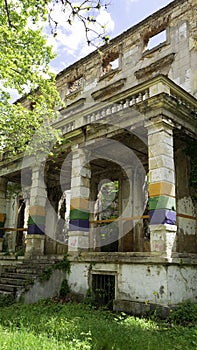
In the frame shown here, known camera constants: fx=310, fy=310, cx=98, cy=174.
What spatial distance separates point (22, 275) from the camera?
31.4 feet

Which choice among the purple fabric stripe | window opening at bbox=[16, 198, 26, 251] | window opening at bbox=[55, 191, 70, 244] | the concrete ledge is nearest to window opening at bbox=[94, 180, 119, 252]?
window opening at bbox=[55, 191, 70, 244]

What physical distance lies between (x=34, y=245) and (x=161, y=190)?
5670mm

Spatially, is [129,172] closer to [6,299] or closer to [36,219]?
[36,219]

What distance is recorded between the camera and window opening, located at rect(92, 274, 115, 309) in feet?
28.8

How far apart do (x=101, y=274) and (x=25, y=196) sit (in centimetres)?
1064

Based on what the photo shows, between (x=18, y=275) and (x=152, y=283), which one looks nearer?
(x=152, y=283)

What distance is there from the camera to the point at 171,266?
7258mm

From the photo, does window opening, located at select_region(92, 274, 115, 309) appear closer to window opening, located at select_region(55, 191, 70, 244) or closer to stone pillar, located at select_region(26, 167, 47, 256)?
stone pillar, located at select_region(26, 167, 47, 256)

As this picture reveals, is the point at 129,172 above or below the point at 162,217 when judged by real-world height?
above

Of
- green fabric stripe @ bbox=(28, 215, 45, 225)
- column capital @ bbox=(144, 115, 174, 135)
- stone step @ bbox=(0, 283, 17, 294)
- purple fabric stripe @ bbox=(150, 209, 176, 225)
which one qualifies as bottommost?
stone step @ bbox=(0, 283, 17, 294)

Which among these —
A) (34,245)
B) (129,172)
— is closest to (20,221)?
(34,245)

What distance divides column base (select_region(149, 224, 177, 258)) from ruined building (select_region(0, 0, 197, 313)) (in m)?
0.02

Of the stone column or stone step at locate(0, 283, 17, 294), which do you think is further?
the stone column

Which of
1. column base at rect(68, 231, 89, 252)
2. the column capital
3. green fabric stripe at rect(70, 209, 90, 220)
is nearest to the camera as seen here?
the column capital
